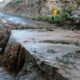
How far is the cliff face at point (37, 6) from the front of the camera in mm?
14271

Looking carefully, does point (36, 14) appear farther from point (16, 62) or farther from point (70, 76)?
point (70, 76)

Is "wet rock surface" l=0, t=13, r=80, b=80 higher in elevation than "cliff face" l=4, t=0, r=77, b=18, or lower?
higher

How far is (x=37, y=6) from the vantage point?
1614cm

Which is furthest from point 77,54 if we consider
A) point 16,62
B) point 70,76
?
point 16,62

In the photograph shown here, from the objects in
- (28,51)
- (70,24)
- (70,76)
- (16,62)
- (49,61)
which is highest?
(70,76)

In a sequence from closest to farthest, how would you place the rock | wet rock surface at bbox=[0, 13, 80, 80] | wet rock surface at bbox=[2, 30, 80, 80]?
wet rock surface at bbox=[2, 30, 80, 80]
wet rock surface at bbox=[0, 13, 80, 80]
the rock

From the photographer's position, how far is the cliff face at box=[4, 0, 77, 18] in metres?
14.3

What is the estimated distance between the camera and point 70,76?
372 cm

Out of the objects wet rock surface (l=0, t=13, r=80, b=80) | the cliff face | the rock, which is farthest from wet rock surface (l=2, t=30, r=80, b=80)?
the cliff face

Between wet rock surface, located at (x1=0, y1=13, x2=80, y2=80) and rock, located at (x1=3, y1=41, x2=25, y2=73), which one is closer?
wet rock surface, located at (x1=0, y1=13, x2=80, y2=80)

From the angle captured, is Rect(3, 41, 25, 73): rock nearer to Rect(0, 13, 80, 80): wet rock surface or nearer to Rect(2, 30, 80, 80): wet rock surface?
Rect(0, 13, 80, 80): wet rock surface

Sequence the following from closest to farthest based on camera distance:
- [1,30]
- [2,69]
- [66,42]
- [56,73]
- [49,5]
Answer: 1. [56,73]
2. [66,42]
3. [2,69]
4. [1,30]
5. [49,5]

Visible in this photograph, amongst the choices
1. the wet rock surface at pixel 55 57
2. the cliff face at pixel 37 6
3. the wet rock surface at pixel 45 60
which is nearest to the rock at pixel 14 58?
the wet rock surface at pixel 45 60

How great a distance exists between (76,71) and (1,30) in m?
6.55
